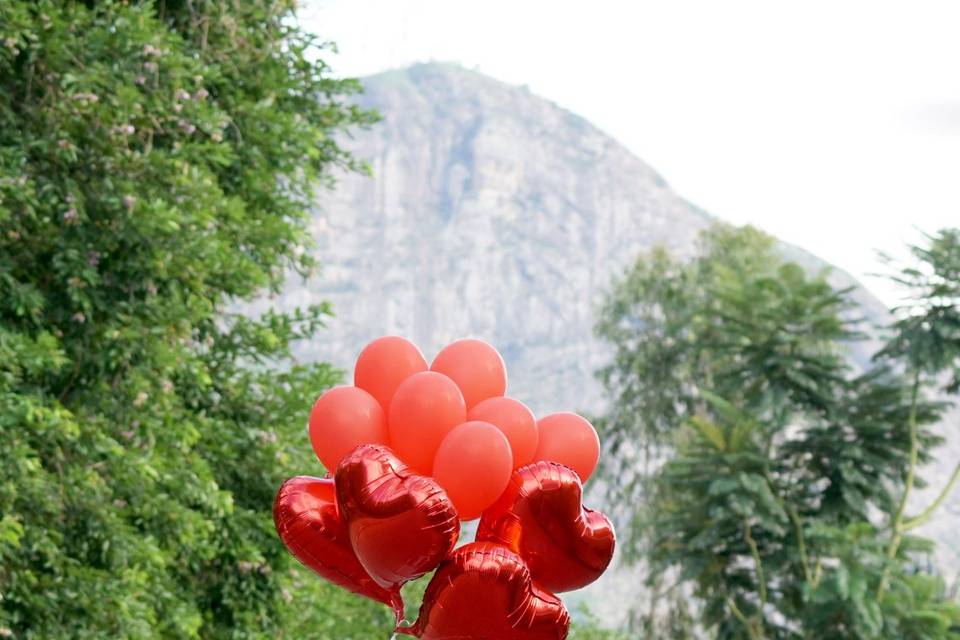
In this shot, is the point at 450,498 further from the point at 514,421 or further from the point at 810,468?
the point at 810,468

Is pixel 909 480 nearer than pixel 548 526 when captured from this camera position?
No

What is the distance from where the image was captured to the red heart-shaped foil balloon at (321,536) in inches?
107

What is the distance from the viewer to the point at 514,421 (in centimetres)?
278

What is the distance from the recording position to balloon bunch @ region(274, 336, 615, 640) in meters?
2.48

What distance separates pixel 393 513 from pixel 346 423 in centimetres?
39

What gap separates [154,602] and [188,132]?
196 centimetres

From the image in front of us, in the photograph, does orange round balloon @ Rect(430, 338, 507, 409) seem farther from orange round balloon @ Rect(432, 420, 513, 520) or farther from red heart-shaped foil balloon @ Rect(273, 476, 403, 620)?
red heart-shaped foil balloon @ Rect(273, 476, 403, 620)

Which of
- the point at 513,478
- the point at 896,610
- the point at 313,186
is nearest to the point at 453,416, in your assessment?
the point at 513,478

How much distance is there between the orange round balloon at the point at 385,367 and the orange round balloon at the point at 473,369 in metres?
0.08

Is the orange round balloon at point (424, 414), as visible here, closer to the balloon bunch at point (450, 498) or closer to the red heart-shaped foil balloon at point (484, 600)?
the balloon bunch at point (450, 498)

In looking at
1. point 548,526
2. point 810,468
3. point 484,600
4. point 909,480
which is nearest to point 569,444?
point 548,526

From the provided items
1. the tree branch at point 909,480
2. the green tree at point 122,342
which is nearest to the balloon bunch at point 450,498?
the green tree at point 122,342

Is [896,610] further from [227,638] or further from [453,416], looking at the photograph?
[453,416]

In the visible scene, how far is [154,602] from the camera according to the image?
478 cm
